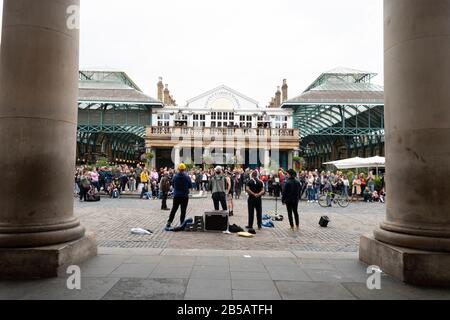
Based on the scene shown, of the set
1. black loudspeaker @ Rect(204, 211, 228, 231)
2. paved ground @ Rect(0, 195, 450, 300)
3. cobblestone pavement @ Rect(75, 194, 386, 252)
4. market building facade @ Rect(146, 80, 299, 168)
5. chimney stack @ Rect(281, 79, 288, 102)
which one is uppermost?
chimney stack @ Rect(281, 79, 288, 102)

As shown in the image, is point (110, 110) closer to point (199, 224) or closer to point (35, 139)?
point (199, 224)

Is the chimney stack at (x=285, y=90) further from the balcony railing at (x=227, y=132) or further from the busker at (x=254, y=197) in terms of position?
the busker at (x=254, y=197)

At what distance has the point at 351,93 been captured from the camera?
126 ft

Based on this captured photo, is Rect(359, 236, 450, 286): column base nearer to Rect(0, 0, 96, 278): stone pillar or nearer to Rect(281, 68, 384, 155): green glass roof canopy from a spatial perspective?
Rect(0, 0, 96, 278): stone pillar

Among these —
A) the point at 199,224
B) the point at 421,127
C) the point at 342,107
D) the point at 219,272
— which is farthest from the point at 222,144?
the point at 421,127

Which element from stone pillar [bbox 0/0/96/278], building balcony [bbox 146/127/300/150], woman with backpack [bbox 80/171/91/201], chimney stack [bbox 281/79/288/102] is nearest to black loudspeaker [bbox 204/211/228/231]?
stone pillar [bbox 0/0/96/278]

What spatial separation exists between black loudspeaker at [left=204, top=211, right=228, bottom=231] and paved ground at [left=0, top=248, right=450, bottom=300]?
9.39ft

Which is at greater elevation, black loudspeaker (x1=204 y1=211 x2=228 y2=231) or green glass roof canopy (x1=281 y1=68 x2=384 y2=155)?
green glass roof canopy (x1=281 y1=68 x2=384 y2=155)

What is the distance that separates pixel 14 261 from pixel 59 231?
2.10 ft

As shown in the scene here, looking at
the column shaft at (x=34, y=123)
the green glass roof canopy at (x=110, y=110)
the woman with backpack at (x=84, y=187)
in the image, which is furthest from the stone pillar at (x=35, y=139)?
the green glass roof canopy at (x=110, y=110)

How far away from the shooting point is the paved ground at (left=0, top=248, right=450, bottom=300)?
12.9 ft

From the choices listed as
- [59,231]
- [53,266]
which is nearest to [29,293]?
[53,266]

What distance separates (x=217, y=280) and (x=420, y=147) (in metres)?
3.31
